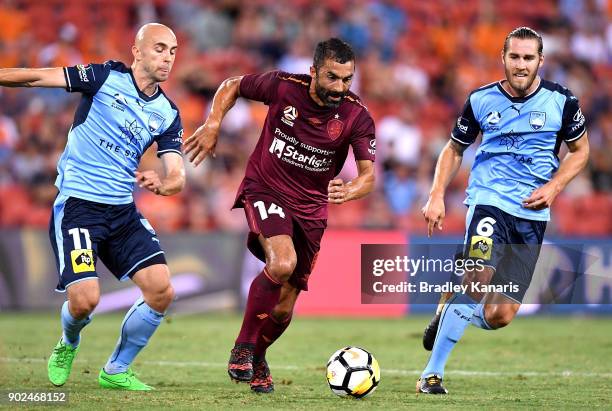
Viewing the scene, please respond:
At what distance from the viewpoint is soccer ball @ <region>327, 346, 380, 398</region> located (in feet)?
24.5

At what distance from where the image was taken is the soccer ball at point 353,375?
7.47 meters

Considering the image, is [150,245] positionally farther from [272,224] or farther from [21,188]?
[21,188]

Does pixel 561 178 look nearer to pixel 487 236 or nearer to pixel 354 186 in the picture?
pixel 487 236

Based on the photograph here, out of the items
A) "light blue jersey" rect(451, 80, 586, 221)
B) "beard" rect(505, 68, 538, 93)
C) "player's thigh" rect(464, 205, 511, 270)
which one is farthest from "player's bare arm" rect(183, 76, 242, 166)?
"beard" rect(505, 68, 538, 93)

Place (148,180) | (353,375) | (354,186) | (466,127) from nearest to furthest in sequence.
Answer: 1. (148,180)
2. (353,375)
3. (354,186)
4. (466,127)

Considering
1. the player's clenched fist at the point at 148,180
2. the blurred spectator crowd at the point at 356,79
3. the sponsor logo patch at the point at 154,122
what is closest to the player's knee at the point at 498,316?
the player's clenched fist at the point at 148,180

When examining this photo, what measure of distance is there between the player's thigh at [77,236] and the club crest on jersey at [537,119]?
3.39 m

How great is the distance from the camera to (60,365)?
26.0ft

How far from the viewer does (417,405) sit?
7133 mm

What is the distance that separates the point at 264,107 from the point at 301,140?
389 inches

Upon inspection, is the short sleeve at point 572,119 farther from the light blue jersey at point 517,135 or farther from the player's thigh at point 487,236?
the player's thigh at point 487,236

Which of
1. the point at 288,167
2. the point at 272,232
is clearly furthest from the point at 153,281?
the point at 288,167

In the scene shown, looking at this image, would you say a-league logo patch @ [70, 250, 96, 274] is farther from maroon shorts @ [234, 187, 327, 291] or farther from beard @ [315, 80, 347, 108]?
beard @ [315, 80, 347, 108]

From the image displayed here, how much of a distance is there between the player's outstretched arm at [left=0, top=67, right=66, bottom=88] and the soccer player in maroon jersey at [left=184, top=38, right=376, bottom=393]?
105cm
